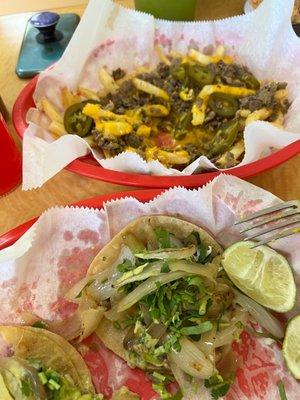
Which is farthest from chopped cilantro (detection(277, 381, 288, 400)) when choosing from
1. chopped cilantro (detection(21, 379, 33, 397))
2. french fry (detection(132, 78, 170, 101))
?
french fry (detection(132, 78, 170, 101))

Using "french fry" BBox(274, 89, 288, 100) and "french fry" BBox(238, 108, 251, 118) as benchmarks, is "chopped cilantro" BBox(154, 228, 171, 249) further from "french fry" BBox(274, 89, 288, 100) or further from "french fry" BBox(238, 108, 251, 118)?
"french fry" BBox(274, 89, 288, 100)

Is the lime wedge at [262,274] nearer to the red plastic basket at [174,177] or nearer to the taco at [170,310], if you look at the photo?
the taco at [170,310]

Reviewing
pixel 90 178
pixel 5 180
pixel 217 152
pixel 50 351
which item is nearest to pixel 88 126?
pixel 90 178

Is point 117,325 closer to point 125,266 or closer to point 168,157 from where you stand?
point 125,266

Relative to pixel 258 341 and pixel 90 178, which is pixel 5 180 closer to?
pixel 90 178

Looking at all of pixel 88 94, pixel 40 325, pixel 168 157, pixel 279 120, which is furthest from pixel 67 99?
pixel 40 325

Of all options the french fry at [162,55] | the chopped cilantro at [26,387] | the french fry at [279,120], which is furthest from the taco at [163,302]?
the french fry at [162,55]
